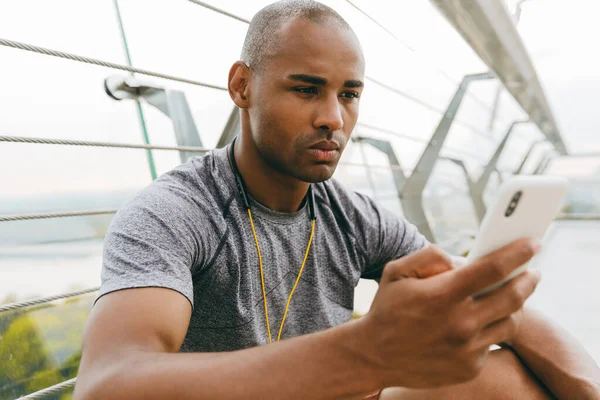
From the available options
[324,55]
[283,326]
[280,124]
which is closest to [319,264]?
[283,326]

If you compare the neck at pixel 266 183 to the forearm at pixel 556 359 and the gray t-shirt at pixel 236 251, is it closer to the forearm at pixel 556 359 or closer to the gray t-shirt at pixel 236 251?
the gray t-shirt at pixel 236 251

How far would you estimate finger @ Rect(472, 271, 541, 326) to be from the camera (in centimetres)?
43

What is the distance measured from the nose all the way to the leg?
53 centimetres

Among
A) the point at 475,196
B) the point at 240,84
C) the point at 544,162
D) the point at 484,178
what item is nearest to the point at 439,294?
the point at 240,84

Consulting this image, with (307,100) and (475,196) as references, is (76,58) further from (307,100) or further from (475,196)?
(475,196)

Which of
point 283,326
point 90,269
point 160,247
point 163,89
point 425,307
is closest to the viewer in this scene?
point 425,307

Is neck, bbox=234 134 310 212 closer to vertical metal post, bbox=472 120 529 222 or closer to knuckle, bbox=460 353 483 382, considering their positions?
knuckle, bbox=460 353 483 382

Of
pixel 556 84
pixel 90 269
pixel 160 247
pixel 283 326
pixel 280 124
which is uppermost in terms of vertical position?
pixel 556 84

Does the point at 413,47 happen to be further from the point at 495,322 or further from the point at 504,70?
the point at 495,322

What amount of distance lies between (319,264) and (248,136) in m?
0.31

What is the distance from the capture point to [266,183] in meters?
0.98

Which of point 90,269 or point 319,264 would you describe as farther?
point 90,269

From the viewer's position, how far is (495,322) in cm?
46

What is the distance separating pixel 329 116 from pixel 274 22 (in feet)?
0.81
